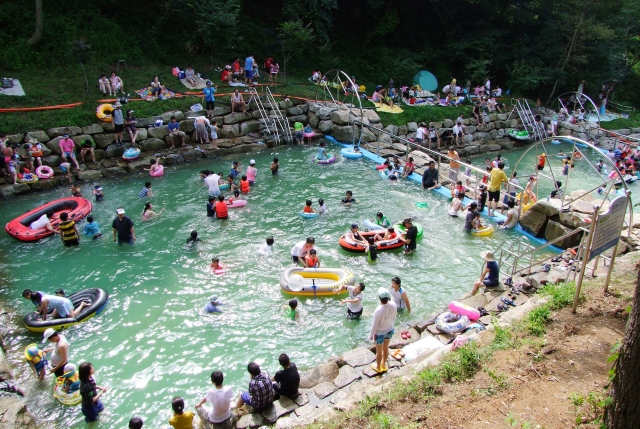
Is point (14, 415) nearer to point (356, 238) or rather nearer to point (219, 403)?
point (219, 403)

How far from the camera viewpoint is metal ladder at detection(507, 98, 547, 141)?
85.5ft

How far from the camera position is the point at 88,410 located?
7.28 metres

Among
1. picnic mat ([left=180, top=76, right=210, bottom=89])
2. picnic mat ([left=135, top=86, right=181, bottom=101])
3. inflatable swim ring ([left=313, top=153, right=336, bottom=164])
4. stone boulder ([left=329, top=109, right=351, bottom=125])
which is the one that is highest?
picnic mat ([left=180, top=76, right=210, bottom=89])

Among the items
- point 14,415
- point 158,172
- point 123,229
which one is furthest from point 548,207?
point 158,172

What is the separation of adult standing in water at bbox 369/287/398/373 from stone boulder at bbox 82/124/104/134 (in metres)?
15.1

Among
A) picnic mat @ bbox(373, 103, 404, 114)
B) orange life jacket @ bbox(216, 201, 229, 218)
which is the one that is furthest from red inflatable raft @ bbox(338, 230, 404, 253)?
picnic mat @ bbox(373, 103, 404, 114)

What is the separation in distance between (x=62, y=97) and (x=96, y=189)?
21.1 feet

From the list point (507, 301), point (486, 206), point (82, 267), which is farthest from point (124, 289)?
point (486, 206)

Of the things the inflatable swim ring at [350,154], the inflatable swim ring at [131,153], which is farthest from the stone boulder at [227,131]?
the inflatable swim ring at [350,154]

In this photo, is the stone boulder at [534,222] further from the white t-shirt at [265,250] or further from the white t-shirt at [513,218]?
the white t-shirt at [265,250]

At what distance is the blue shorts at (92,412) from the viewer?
23.9ft

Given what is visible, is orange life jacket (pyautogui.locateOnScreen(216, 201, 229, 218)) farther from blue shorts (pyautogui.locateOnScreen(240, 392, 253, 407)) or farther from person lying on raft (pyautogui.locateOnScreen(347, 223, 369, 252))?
blue shorts (pyautogui.locateOnScreen(240, 392, 253, 407))

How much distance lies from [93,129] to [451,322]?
52.2 feet

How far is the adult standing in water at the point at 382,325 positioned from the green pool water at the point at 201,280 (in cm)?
104
